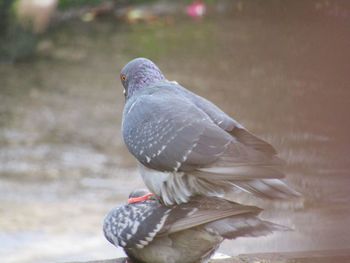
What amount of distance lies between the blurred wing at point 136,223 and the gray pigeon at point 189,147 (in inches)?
2.2

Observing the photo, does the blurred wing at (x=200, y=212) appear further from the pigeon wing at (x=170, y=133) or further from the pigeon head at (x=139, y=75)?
the pigeon head at (x=139, y=75)

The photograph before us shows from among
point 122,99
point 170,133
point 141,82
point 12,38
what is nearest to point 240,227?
point 170,133

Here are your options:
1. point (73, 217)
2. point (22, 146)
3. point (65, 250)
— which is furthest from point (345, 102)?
point (22, 146)

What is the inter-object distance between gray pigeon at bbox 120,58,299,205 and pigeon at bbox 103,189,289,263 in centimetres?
4

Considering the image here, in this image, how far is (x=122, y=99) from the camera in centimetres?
598

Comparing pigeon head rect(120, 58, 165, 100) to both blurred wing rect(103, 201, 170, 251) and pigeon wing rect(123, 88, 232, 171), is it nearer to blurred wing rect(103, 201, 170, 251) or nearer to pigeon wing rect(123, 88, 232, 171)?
pigeon wing rect(123, 88, 232, 171)

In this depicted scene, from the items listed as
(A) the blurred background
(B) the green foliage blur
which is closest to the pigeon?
(A) the blurred background

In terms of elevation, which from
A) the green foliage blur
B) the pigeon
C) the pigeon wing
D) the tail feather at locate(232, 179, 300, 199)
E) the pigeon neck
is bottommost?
the pigeon

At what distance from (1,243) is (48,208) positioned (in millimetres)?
559

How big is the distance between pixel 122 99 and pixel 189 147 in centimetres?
457

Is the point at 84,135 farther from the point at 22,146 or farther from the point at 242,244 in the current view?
the point at 242,244

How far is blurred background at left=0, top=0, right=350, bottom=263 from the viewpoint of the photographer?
1.23 ft

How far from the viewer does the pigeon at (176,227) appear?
1.53 m

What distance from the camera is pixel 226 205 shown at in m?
1.56
